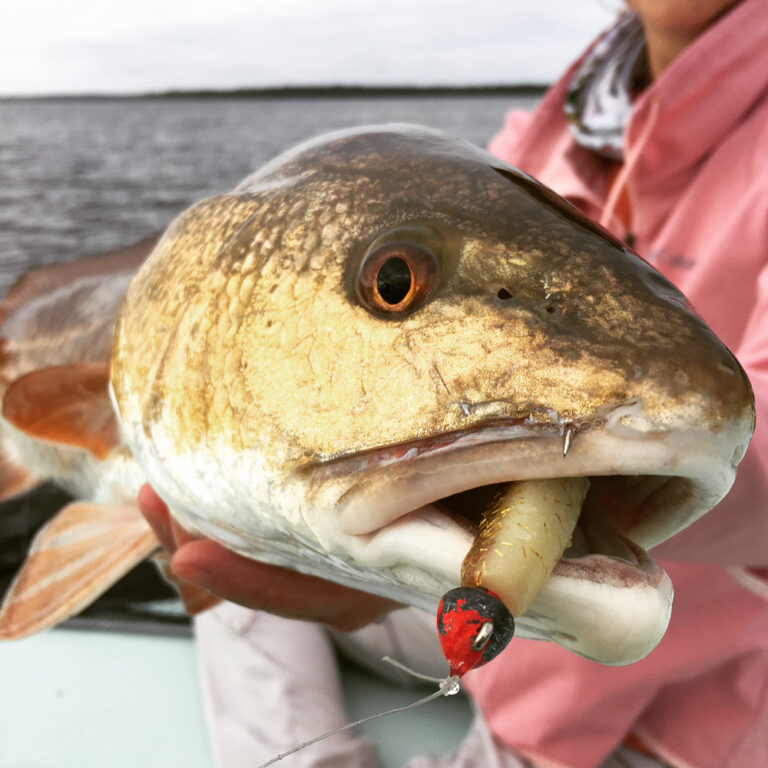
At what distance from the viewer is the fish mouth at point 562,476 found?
0.41 meters

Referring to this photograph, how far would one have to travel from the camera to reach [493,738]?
1.20m

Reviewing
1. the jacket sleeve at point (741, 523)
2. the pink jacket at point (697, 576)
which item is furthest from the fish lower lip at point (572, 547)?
the pink jacket at point (697, 576)

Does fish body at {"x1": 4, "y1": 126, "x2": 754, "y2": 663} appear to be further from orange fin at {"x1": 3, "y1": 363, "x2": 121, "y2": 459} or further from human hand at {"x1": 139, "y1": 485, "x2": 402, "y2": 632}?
orange fin at {"x1": 3, "y1": 363, "x2": 121, "y2": 459}

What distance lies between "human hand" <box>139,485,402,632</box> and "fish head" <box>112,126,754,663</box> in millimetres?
121

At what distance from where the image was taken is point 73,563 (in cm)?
99

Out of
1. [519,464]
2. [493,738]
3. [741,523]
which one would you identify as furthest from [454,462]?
[493,738]

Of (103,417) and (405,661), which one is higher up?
(103,417)

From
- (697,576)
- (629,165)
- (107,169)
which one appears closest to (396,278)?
(697,576)

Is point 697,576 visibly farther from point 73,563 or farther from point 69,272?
point 69,272

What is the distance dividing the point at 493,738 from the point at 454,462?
936 mm

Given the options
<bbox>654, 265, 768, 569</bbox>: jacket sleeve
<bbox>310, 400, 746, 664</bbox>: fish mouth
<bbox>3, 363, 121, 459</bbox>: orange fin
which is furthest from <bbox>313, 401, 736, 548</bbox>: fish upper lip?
<bbox>3, 363, 121, 459</bbox>: orange fin

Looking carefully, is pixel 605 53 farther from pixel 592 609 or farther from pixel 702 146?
pixel 592 609

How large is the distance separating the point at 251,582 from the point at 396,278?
42 centimetres

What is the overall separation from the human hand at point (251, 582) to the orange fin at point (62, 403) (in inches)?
7.9
